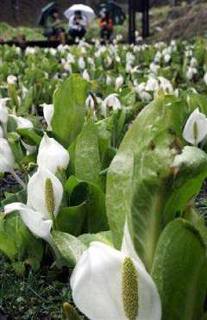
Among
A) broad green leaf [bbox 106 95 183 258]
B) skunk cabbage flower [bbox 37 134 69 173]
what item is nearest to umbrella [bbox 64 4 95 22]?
skunk cabbage flower [bbox 37 134 69 173]

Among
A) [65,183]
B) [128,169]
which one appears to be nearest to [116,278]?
Result: [128,169]

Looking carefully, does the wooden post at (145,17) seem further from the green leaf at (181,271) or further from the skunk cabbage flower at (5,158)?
the green leaf at (181,271)

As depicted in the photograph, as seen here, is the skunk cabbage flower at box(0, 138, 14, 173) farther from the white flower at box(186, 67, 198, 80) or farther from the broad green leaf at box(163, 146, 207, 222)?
the white flower at box(186, 67, 198, 80)

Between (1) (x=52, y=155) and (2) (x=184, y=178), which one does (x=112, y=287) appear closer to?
(2) (x=184, y=178)

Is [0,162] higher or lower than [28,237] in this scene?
higher

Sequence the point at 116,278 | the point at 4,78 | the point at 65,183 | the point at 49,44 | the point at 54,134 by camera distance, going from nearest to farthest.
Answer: the point at 116,278
the point at 65,183
the point at 54,134
the point at 4,78
the point at 49,44

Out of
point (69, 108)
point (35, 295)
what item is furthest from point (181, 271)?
point (69, 108)

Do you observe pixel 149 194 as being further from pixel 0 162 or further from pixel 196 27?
pixel 196 27
